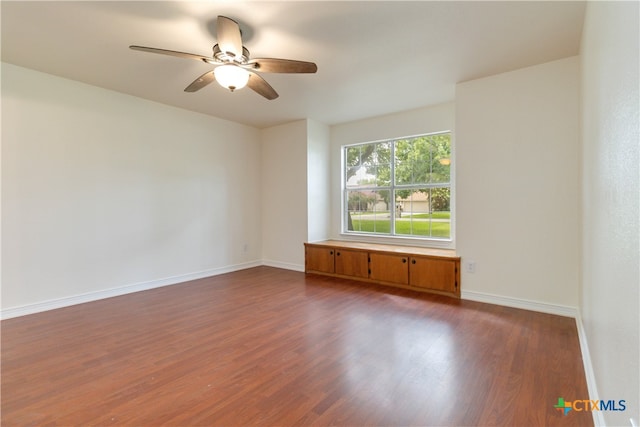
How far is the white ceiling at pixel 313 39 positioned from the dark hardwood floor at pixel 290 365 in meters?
2.61

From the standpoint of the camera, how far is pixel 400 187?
4766 mm

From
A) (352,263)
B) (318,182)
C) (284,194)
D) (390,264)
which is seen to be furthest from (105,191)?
(390,264)

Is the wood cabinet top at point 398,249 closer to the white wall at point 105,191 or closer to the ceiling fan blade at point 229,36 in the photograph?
the white wall at point 105,191

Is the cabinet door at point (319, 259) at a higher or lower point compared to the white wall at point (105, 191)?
lower

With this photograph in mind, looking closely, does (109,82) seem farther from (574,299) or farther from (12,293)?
(574,299)

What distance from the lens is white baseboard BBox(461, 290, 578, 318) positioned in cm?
291

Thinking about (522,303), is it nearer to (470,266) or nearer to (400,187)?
(470,266)

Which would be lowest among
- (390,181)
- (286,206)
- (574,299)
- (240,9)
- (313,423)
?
(313,423)

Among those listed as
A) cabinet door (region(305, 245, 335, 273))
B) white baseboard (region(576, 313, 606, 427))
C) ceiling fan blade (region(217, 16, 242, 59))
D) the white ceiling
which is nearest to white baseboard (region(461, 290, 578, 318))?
white baseboard (region(576, 313, 606, 427))

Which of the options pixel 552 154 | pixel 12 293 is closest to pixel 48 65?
pixel 12 293

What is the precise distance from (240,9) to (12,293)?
361 centimetres

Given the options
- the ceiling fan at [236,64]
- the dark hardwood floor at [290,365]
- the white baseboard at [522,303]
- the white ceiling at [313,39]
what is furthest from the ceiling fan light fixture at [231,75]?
the white baseboard at [522,303]

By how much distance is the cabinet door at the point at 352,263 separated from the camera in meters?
4.37

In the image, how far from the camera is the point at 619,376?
3.60 feet
